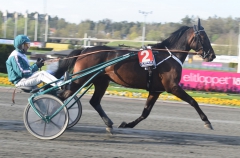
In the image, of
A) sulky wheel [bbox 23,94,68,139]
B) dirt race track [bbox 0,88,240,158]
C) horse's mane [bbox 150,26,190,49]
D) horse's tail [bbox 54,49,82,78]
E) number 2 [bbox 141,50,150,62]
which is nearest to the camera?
dirt race track [bbox 0,88,240,158]

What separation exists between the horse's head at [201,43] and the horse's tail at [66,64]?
5.60 feet

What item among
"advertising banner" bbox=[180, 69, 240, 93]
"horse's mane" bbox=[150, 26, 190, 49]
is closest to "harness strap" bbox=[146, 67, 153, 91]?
"horse's mane" bbox=[150, 26, 190, 49]

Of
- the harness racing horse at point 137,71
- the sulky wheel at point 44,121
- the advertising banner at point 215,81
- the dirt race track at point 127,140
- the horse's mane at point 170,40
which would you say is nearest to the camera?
the dirt race track at point 127,140

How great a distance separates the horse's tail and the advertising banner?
31.1 ft

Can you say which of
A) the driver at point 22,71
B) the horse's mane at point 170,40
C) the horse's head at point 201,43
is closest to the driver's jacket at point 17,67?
the driver at point 22,71

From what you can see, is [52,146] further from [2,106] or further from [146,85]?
[2,106]

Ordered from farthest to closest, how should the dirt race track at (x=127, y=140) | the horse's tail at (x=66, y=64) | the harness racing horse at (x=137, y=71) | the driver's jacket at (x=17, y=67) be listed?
the horse's tail at (x=66, y=64) → the harness racing horse at (x=137, y=71) → the driver's jacket at (x=17, y=67) → the dirt race track at (x=127, y=140)

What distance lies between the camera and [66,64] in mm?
6172

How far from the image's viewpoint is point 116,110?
29.5 feet

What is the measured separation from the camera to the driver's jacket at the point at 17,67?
5493 millimetres

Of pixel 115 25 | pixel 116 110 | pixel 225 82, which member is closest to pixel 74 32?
pixel 115 25

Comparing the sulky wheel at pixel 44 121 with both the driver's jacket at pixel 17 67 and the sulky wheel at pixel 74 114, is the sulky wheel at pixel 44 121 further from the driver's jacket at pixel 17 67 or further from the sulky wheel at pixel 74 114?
the sulky wheel at pixel 74 114

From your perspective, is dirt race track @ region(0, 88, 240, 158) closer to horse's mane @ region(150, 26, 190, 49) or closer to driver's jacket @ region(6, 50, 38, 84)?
driver's jacket @ region(6, 50, 38, 84)

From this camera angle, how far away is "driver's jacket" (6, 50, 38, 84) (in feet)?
18.0
